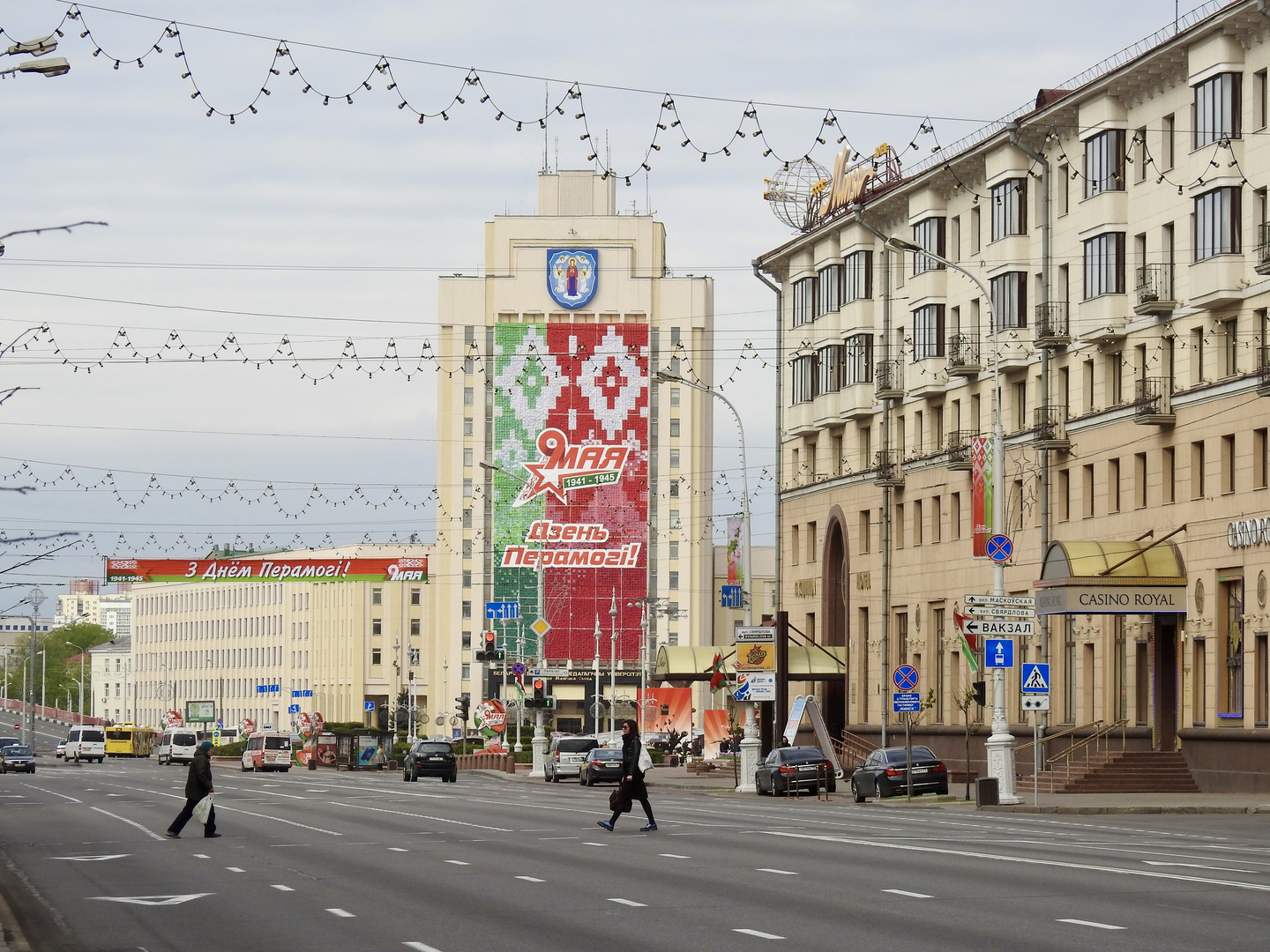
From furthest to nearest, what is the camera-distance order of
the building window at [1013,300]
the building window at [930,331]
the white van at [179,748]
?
the white van at [179,748]
the building window at [930,331]
the building window at [1013,300]

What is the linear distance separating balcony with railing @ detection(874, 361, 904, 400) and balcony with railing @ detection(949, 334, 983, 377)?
5000 mm

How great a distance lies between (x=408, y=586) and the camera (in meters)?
174

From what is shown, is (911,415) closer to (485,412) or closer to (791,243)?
(791,243)

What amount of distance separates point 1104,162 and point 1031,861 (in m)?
33.5

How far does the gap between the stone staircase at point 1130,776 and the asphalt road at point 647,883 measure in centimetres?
999

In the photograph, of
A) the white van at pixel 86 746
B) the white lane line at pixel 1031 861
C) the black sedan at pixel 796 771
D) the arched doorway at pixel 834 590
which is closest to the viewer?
the white lane line at pixel 1031 861

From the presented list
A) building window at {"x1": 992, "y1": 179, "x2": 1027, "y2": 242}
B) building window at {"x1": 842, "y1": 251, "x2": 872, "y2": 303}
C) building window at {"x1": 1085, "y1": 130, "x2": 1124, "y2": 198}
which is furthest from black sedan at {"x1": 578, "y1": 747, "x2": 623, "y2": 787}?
building window at {"x1": 1085, "y1": 130, "x2": 1124, "y2": 198}

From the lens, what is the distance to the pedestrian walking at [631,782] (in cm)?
3138

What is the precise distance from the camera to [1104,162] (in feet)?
175

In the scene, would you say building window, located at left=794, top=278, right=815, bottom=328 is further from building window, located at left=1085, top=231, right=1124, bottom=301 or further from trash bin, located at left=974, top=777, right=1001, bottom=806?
trash bin, located at left=974, top=777, right=1001, bottom=806

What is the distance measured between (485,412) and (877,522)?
86153mm

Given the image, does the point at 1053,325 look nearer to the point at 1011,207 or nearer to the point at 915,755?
the point at 1011,207

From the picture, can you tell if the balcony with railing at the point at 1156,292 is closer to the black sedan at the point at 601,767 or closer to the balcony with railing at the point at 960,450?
the balcony with railing at the point at 960,450

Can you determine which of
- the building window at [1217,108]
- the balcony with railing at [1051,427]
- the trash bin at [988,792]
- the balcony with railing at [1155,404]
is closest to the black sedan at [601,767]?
the balcony with railing at [1051,427]
